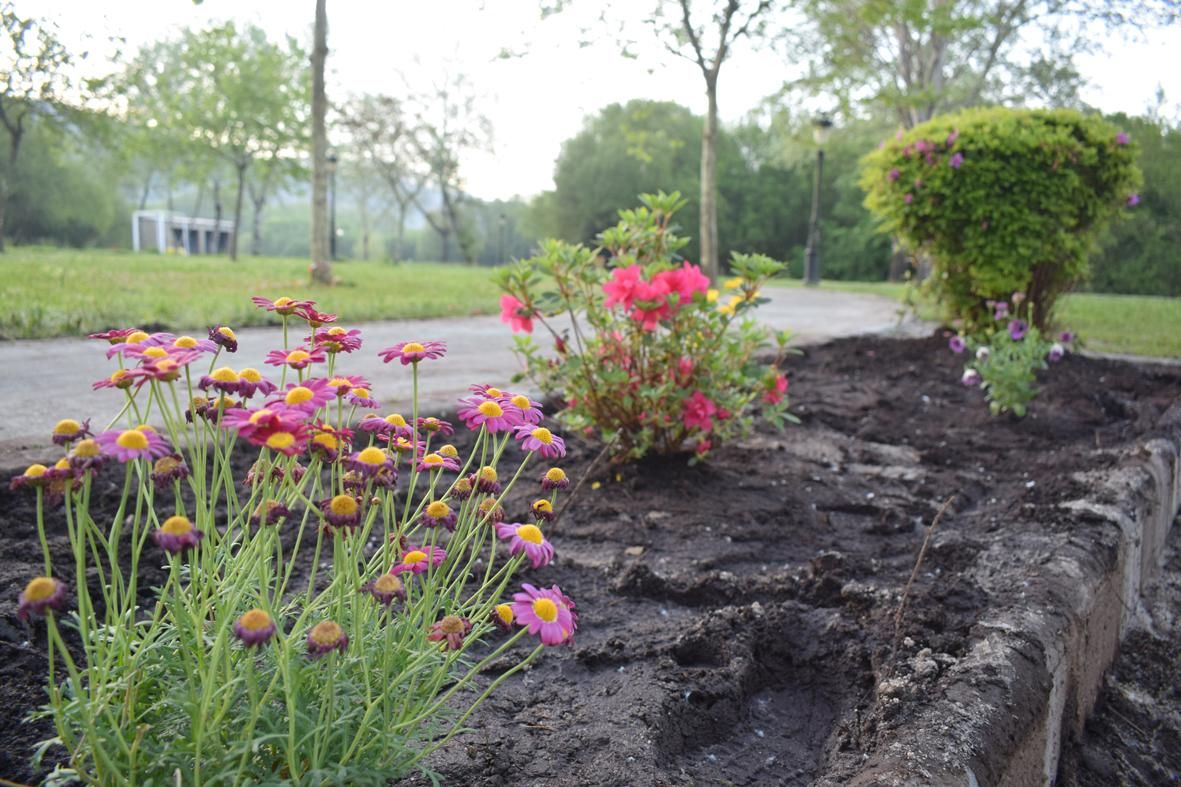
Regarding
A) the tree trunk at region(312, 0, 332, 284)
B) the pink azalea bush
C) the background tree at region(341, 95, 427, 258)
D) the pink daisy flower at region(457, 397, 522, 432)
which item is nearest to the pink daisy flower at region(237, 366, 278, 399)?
the pink daisy flower at region(457, 397, 522, 432)

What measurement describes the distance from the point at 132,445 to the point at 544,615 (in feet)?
1.47

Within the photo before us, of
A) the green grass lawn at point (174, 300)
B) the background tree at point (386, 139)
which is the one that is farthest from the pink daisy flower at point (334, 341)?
the background tree at point (386, 139)

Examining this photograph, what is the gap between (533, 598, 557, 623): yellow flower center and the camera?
94 cm

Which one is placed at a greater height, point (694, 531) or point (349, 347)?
point (349, 347)

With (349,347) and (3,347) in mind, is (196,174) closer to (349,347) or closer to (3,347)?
(3,347)

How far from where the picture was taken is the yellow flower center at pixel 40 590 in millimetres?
743

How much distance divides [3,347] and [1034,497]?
16.1 ft

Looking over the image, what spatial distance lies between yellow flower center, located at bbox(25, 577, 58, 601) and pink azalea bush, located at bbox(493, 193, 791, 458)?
185 cm

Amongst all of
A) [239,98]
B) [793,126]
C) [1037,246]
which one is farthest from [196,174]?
[1037,246]

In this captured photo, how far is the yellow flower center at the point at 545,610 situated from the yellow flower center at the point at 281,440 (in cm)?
32

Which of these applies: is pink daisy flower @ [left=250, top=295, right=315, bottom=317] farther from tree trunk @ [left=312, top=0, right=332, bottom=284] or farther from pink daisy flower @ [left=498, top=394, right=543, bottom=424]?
tree trunk @ [left=312, top=0, right=332, bottom=284]

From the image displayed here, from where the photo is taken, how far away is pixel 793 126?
22.9 m

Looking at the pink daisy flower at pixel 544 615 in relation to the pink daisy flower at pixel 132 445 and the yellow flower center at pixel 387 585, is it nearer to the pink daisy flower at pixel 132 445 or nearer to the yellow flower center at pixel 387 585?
the yellow flower center at pixel 387 585

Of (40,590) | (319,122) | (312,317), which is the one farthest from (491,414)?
(319,122)
